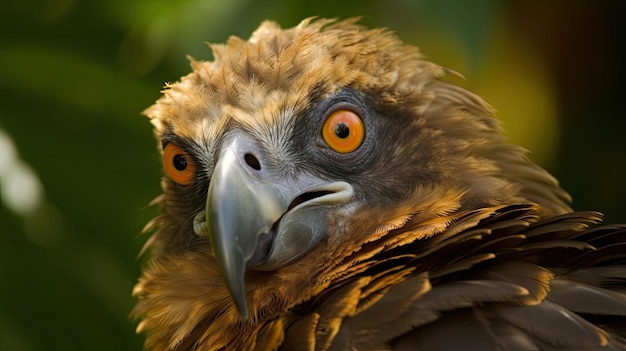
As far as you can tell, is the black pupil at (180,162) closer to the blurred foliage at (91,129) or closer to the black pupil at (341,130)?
the black pupil at (341,130)

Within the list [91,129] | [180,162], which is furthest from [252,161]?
[91,129]

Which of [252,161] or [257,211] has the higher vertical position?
[252,161]

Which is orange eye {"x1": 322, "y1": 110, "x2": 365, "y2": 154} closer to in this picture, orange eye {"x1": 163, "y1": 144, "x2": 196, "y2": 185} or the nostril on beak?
the nostril on beak

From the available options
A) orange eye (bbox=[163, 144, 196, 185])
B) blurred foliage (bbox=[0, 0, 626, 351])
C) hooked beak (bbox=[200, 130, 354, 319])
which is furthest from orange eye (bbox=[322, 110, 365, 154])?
blurred foliage (bbox=[0, 0, 626, 351])

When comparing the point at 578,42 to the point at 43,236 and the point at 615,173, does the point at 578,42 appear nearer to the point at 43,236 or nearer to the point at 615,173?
the point at 615,173

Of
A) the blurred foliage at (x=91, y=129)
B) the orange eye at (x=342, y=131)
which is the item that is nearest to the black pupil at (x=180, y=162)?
the orange eye at (x=342, y=131)

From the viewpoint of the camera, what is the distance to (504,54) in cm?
508

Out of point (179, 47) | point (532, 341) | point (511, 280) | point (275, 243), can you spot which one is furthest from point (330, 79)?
point (179, 47)

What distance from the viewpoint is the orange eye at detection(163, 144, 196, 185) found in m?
2.59

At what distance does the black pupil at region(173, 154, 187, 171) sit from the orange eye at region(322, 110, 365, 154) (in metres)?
0.40

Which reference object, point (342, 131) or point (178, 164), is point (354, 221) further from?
point (178, 164)

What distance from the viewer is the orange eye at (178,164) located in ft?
8.50

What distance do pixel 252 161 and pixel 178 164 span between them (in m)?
0.35

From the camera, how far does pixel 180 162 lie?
2617 mm
